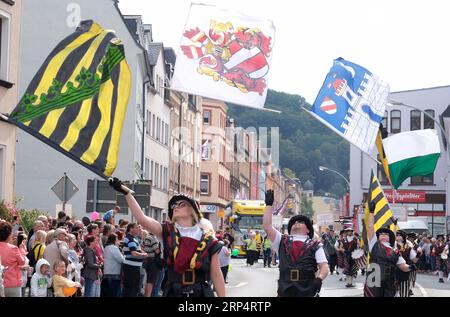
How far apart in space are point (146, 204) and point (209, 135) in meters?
66.2

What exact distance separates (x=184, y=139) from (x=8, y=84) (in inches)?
2054

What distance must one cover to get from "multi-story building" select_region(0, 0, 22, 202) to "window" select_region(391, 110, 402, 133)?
63.9 meters

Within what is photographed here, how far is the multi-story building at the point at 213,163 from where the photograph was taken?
92375mm

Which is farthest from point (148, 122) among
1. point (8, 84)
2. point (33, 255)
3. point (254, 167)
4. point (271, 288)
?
point (254, 167)

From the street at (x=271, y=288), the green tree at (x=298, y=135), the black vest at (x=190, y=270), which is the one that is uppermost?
the green tree at (x=298, y=135)

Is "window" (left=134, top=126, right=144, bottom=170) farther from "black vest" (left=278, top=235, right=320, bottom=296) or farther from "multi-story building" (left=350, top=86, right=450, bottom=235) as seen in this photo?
"black vest" (left=278, top=235, right=320, bottom=296)

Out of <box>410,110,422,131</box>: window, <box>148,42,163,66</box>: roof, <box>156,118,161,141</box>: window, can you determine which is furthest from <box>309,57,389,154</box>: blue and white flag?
<box>410,110,422,131</box>: window

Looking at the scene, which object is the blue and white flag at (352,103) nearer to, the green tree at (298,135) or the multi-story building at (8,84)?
the multi-story building at (8,84)

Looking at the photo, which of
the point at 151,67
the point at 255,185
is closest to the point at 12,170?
the point at 151,67

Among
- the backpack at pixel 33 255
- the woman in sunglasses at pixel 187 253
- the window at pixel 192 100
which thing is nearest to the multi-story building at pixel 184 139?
the window at pixel 192 100

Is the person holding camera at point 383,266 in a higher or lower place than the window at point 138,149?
lower

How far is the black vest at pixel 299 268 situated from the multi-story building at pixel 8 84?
1617 centimetres

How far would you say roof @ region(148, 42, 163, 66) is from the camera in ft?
210
